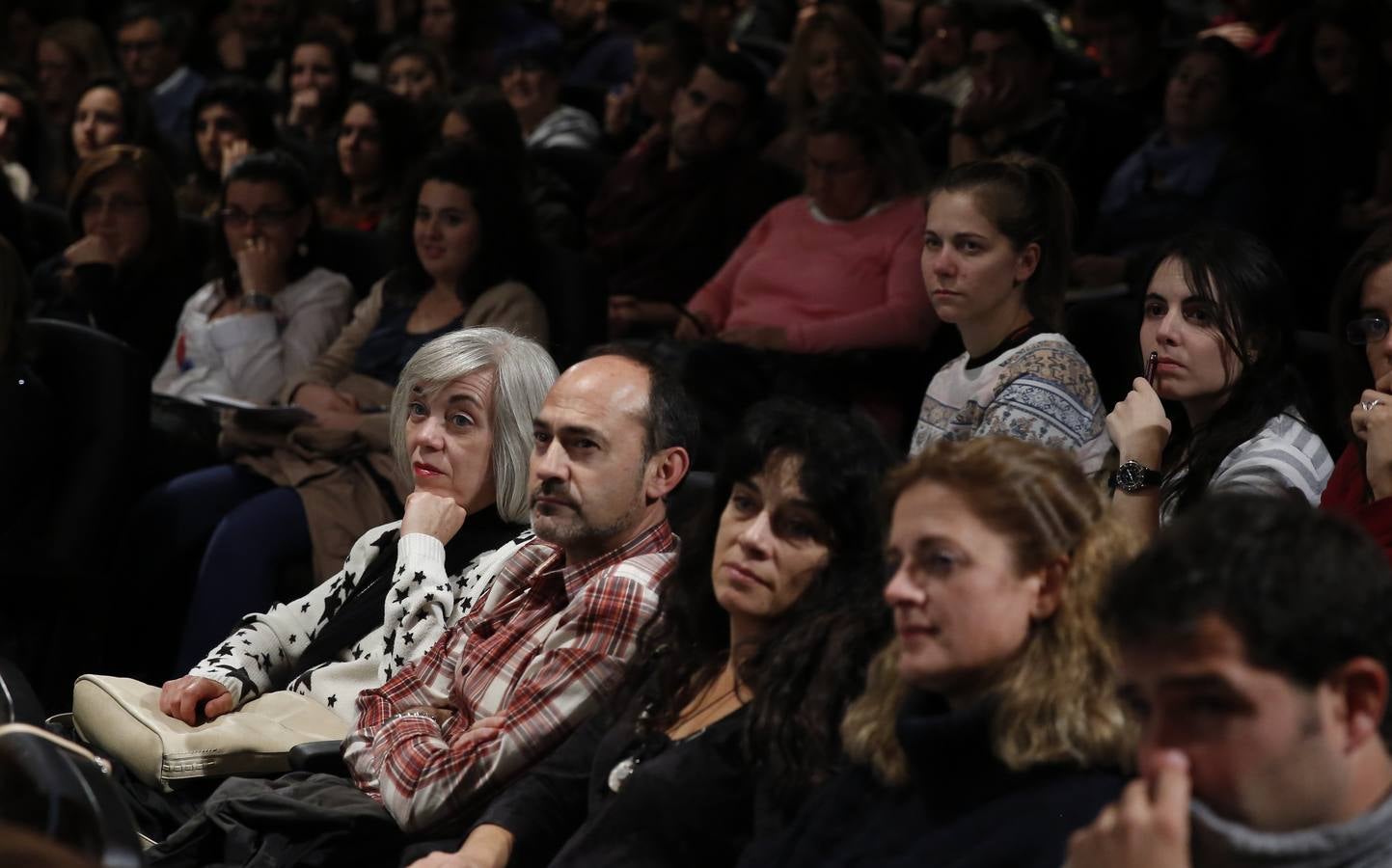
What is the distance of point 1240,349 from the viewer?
238cm

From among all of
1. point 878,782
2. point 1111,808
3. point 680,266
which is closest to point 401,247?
point 680,266

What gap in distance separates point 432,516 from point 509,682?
0.43m

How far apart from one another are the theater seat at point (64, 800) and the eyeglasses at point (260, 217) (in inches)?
102

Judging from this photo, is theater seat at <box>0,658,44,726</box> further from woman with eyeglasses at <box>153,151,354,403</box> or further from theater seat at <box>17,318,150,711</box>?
woman with eyeglasses at <box>153,151,354,403</box>

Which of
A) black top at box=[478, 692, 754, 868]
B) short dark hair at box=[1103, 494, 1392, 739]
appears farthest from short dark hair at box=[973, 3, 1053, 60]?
short dark hair at box=[1103, 494, 1392, 739]

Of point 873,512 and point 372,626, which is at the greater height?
point 873,512

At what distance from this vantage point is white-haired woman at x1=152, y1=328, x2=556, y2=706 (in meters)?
2.54

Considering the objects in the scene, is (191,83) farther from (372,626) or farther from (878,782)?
(878,782)

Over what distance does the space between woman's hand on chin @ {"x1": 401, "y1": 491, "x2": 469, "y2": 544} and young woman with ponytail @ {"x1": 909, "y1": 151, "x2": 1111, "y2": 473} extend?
674mm

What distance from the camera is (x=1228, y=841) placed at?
125cm

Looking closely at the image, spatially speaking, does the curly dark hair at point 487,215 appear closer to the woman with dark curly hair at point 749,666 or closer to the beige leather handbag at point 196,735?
the beige leather handbag at point 196,735

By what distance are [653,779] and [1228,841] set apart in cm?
74

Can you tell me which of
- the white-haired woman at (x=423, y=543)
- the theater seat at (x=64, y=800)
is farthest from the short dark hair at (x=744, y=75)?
the theater seat at (x=64, y=800)

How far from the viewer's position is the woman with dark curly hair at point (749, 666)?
1795 millimetres
